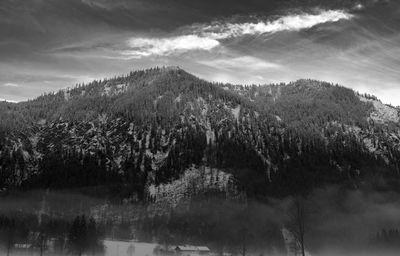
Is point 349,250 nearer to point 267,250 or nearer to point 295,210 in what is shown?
point 267,250

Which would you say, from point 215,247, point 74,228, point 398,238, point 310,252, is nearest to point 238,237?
point 215,247

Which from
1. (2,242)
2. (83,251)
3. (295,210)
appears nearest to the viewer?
(295,210)

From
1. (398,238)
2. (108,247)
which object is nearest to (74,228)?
(108,247)

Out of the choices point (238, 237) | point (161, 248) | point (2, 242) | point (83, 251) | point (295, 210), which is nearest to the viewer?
point (295, 210)

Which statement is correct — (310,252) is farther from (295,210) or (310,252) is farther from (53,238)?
(295,210)

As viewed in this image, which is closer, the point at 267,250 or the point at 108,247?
the point at 108,247

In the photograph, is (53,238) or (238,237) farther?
→ (238,237)

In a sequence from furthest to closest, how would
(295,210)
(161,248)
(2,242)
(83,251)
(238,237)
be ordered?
(238,237) < (161,248) < (2,242) < (83,251) < (295,210)

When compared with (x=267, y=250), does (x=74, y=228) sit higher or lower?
higher

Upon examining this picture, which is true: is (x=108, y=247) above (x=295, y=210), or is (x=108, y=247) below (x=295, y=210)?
below
